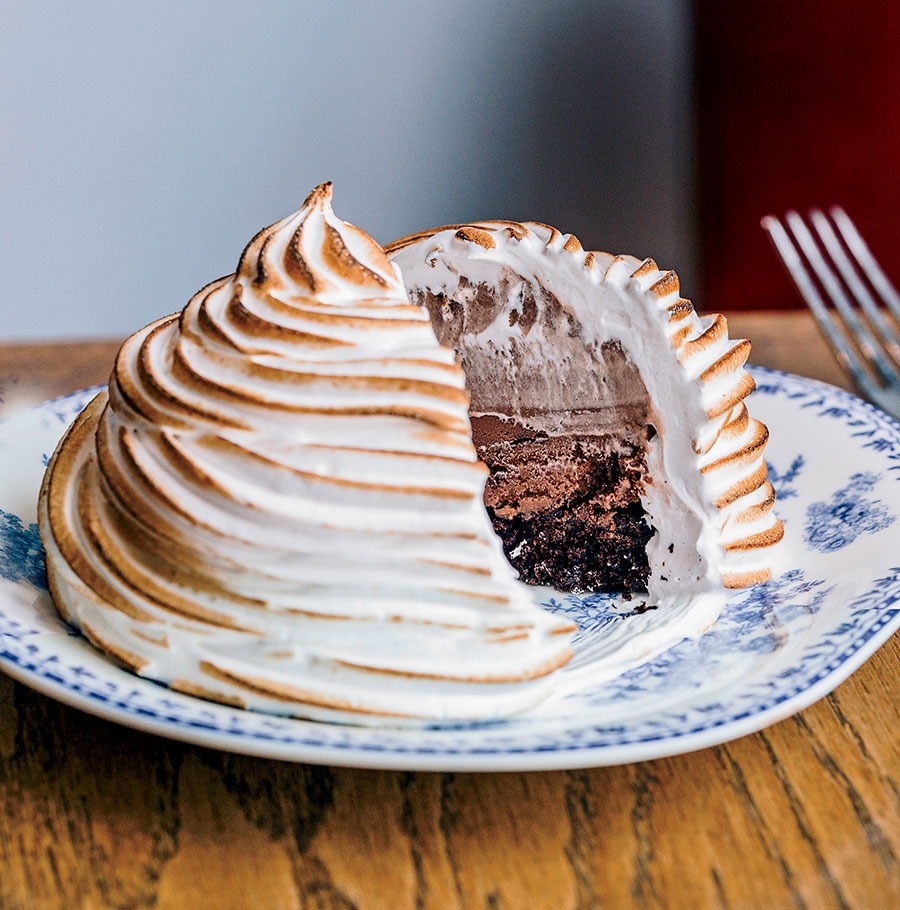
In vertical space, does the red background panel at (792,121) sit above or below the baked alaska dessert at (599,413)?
above

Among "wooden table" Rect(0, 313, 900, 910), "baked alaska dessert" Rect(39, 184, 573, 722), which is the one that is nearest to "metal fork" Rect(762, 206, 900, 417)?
"wooden table" Rect(0, 313, 900, 910)

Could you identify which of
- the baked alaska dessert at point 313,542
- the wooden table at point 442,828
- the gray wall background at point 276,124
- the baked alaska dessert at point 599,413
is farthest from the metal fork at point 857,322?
the gray wall background at point 276,124

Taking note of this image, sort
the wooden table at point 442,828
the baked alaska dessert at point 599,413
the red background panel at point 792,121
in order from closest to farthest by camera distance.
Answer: the wooden table at point 442,828 < the baked alaska dessert at point 599,413 < the red background panel at point 792,121

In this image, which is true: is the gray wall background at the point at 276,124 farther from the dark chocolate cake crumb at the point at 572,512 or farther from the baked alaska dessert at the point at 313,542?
the baked alaska dessert at the point at 313,542

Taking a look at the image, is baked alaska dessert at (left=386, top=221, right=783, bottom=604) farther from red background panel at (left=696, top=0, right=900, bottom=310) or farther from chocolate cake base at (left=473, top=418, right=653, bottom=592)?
red background panel at (left=696, top=0, right=900, bottom=310)

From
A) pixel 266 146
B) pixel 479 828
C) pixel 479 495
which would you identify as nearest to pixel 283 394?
pixel 479 495

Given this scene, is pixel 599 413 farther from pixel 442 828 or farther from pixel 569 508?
pixel 442 828

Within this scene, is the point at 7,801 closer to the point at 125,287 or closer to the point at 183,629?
the point at 183,629
